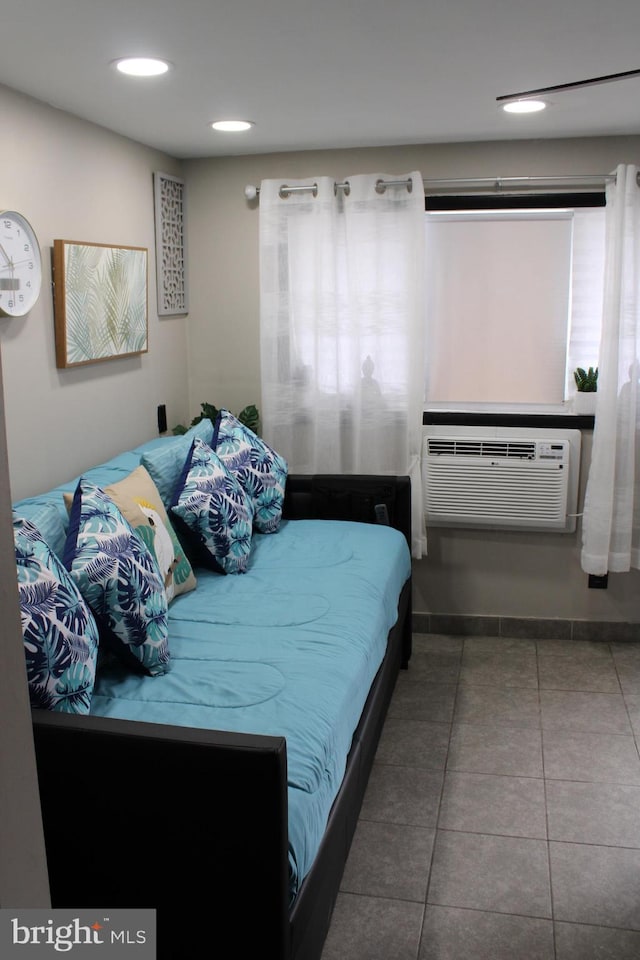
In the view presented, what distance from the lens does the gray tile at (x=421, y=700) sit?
3.51 meters

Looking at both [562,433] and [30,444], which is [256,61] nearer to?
[30,444]

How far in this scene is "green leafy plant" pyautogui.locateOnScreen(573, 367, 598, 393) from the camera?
4.04 m

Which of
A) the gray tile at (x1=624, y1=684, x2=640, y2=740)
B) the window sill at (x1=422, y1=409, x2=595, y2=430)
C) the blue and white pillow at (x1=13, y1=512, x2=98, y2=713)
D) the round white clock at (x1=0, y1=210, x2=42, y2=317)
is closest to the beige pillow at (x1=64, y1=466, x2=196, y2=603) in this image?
the blue and white pillow at (x1=13, y1=512, x2=98, y2=713)

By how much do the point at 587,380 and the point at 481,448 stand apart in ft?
1.87

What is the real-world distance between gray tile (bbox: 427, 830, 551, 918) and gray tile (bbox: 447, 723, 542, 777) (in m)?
0.40

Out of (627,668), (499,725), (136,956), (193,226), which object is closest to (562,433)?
(627,668)

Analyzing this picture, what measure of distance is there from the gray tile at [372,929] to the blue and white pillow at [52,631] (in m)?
0.92

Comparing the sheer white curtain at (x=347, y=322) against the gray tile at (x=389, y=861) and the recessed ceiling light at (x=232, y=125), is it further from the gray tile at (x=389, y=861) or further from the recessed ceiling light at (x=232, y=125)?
the gray tile at (x=389, y=861)

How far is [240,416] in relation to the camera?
430 cm

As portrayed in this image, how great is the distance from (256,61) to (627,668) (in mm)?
2936

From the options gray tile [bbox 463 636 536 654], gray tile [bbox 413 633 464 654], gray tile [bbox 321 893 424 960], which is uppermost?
gray tile [bbox 463 636 536 654]

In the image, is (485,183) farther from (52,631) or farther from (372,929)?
(372,929)

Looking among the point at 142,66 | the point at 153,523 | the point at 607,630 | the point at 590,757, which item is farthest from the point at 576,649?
the point at 142,66

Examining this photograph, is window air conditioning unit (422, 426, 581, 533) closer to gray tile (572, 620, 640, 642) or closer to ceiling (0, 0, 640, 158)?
gray tile (572, 620, 640, 642)
